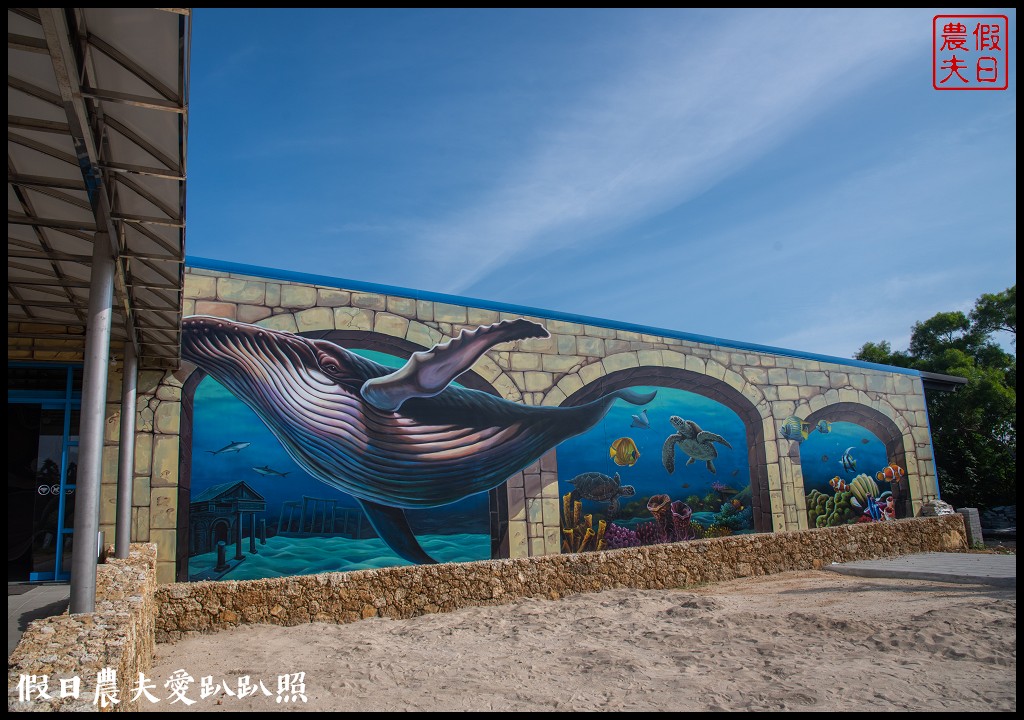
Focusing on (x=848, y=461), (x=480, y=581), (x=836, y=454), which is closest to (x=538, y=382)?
(x=480, y=581)

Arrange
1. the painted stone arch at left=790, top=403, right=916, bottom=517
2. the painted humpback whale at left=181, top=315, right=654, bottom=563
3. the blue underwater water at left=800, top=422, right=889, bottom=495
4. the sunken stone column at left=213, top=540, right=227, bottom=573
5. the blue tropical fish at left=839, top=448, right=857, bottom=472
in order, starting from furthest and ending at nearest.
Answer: the painted stone arch at left=790, top=403, right=916, bottom=517
the blue tropical fish at left=839, top=448, right=857, bottom=472
the blue underwater water at left=800, top=422, right=889, bottom=495
the painted humpback whale at left=181, top=315, right=654, bottom=563
the sunken stone column at left=213, top=540, right=227, bottom=573

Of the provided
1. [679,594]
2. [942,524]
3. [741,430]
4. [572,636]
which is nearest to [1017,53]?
[572,636]

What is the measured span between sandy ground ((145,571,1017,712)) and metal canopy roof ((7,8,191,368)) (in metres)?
3.27

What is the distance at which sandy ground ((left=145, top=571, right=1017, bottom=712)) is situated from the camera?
468 cm

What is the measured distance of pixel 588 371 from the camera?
11500 mm

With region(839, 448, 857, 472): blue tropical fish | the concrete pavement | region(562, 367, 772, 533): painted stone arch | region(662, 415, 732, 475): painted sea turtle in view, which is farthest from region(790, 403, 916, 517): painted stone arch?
region(662, 415, 732, 475): painted sea turtle

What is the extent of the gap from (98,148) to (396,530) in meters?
6.48

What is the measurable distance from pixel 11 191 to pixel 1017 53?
652 centimetres

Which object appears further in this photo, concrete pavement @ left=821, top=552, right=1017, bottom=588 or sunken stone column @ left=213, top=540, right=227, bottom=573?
concrete pavement @ left=821, top=552, right=1017, bottom=588

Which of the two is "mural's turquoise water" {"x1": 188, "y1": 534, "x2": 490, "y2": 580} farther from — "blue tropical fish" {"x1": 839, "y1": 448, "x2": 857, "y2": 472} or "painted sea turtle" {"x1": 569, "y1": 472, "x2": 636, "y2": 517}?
"blue tropical fish" {"x1": 839, "y1": 448, "x2": 857, "y2": 472}

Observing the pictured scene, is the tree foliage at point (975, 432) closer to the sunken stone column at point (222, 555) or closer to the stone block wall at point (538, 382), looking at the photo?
the stone block wall at point (538, 382)

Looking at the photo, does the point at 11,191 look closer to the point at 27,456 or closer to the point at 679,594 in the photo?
the point at 27,456

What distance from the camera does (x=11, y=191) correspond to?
16.2ft

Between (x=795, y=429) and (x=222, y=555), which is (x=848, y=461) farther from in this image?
(x=222, y=555)
